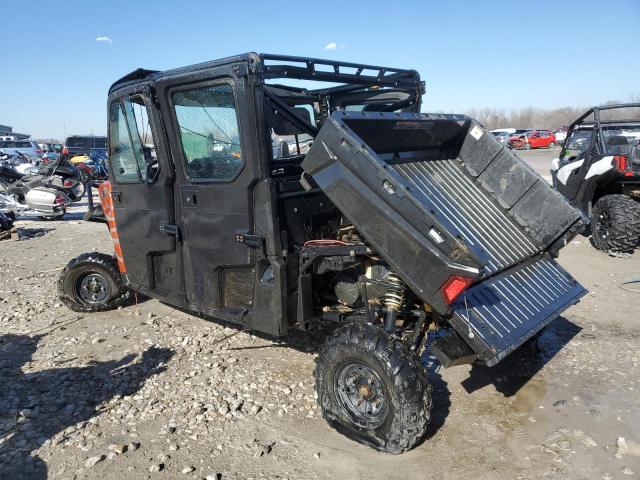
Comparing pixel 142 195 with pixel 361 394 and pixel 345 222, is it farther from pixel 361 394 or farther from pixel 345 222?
pixel 361 394

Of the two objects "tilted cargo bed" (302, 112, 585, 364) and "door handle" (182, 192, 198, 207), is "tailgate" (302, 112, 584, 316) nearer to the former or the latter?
"tilted cargo bed" (302, 112, 585, 364)

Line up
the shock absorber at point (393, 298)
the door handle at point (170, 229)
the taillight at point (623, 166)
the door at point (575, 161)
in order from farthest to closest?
the door at point (575, 161) < the taillight at point (623, 166) < the door handle at point (170, 229) < the shock absorber at point (393, 298)

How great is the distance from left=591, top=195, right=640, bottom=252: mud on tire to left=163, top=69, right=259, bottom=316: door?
643cm

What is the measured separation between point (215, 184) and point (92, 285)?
2.87m

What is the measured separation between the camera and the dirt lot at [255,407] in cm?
312

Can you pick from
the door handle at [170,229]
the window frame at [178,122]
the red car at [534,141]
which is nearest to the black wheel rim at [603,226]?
the window frame at [178,122]

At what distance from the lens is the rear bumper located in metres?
3.06

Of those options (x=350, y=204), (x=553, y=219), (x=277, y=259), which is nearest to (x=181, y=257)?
(x=277, y=259)

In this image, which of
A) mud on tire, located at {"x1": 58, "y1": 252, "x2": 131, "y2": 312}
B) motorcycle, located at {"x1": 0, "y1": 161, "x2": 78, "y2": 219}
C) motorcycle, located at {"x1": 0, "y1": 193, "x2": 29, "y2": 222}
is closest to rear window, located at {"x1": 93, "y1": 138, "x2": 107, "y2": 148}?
motorcycle, located at {"x1": 0, "y1": 161, "x2": 78, "y2": 219}

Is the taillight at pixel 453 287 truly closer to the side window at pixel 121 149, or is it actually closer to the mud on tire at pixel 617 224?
the side window at pixel 121 149

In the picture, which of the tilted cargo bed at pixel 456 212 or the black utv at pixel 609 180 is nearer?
the tilted cargo bed at pixel 456 212

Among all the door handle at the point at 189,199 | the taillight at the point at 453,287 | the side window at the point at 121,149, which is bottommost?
Result: the taillight at the point at 453,287

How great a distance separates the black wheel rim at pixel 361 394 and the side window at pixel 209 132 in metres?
1.68

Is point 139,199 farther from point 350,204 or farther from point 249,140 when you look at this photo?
point 350,204
